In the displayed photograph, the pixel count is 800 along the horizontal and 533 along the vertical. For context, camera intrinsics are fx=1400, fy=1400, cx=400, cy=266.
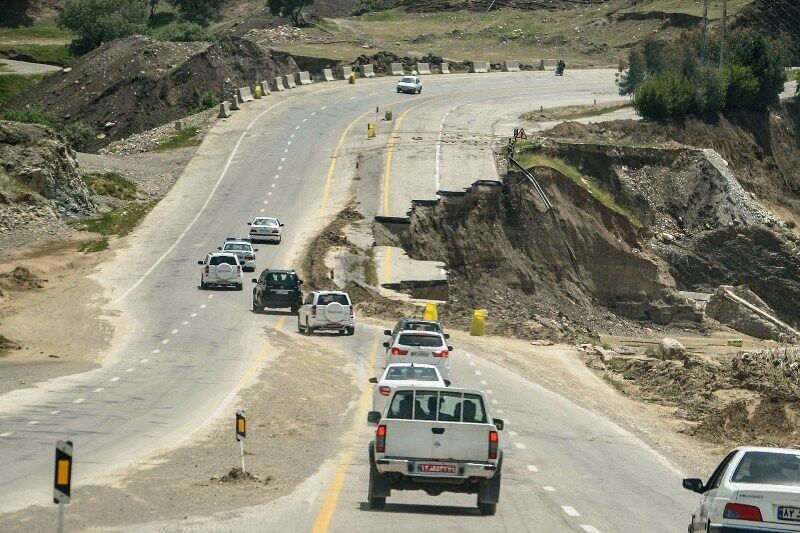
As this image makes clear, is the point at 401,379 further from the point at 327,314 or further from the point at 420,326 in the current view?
the point at 327,314

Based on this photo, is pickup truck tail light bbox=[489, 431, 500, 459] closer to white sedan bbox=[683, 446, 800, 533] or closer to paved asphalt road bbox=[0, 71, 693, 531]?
paved asphalt road bbox=[0, 71, 693, 531]

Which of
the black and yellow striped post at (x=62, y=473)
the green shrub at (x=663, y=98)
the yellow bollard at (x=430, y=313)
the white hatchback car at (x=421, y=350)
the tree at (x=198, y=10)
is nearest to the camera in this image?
the black and yellow striped post at (x=62, y=473)

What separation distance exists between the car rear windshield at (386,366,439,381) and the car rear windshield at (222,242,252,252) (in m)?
32.3

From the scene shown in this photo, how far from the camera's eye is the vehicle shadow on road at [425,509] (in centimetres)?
1936

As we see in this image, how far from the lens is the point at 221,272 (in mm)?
55750

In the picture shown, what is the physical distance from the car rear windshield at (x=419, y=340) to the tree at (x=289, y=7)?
120 m

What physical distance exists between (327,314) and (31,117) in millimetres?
61175

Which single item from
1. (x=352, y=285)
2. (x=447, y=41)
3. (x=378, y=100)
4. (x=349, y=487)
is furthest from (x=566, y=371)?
(x=447, y=41)

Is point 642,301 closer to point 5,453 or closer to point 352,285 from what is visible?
point 352,285

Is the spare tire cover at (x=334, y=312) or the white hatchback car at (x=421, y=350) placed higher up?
the white hatchback car at (x=421, y=350)

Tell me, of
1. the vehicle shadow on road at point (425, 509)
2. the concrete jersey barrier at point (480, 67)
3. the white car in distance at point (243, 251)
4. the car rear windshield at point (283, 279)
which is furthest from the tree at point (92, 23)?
the vehicle shadow on road at point (425, 509)

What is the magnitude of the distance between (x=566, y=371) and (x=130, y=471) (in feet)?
81.5

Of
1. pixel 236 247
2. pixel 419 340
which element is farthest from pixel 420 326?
pixel 236 247

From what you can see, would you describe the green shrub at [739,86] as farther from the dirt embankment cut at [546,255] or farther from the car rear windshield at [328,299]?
the car rear windshield at [328,299]
